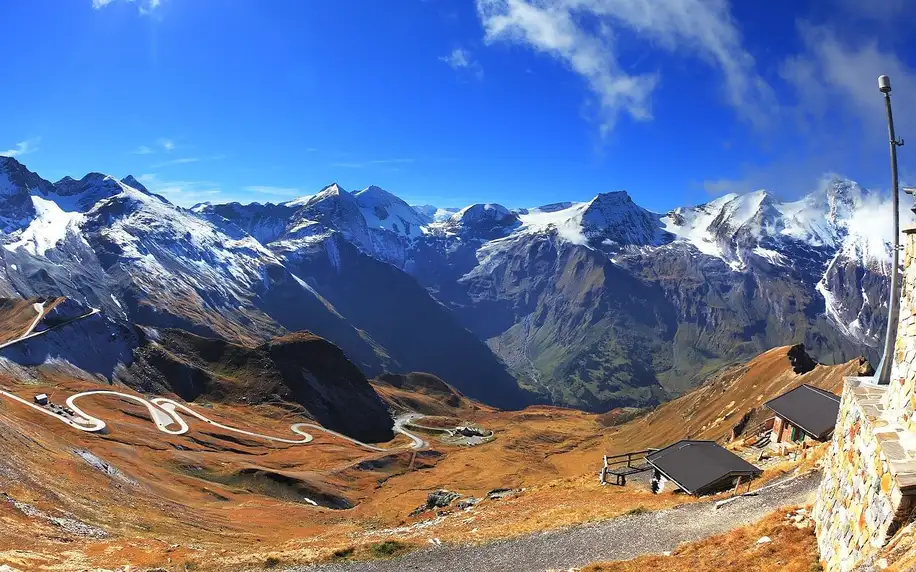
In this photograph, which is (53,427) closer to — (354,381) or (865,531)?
(865,531)

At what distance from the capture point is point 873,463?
1338 cm

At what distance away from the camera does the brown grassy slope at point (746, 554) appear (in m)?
16.8

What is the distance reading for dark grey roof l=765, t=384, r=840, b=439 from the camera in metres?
46.5

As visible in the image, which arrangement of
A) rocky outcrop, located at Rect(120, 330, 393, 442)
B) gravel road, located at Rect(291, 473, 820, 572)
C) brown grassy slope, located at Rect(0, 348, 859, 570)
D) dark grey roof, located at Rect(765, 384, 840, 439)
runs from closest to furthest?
gravel road, located at Rect(291, 473, 820, 572) → brown grassy slope, located at Rect(0, 348, 859, 570) → dark grey roof, located at Rect(765, 384, 840, 439) → rocky outcrop, located at Rect(120, 330, 393, 442)

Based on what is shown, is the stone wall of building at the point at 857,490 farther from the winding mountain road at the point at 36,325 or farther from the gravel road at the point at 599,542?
the winding mountain road at the point at 36,325

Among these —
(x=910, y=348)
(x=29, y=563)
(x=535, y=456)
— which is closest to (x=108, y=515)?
(x=29, y=563)

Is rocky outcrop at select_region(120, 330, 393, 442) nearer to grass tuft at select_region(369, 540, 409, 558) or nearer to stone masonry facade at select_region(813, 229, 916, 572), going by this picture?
grass tuft at select_region(369, 540, 409, 558)

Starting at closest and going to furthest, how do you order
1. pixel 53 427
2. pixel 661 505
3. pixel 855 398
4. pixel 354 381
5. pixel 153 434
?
pixel 855 398 < pixel 661 505 < pixel 53 427 < pixel 153 434 < pixel 354 381

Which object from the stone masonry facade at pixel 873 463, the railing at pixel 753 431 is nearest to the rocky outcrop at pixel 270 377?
the railing at pixel 753 431

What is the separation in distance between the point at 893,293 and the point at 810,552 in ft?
27.5

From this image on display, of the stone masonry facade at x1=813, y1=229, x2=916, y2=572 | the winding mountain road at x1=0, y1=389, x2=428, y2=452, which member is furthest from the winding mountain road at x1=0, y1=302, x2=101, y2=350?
the stone masonry facade at x1=813, y1=229, x2=916, y2=572

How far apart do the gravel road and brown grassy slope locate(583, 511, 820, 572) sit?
7.62 ft

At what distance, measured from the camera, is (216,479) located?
79062 mm

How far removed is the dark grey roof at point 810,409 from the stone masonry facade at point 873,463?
112 ft
